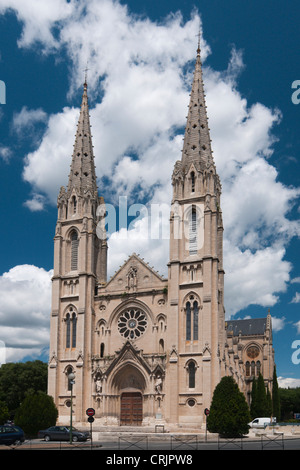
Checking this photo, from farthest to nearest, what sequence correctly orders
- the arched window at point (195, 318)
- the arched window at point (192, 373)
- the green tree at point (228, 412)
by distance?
the arched window at point (195, 318), the arched window at point (192, 373), the green tree at point (228, 412)

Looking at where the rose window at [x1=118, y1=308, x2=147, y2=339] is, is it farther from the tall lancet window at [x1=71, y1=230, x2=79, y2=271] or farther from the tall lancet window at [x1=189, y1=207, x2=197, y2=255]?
the tall lancet window at [x1=189, y1=207, x2=197, y2=255]

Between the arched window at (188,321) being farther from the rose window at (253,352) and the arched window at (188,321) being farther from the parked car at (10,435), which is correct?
Result: the rose window at (253,352)

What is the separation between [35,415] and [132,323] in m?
13.6

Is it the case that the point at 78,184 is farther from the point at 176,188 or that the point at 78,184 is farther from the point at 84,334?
the point at 84,334

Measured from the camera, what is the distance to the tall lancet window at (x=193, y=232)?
5631 cm

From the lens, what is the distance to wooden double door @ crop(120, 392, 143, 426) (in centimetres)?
5486

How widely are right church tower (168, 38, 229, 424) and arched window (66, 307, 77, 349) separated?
453 inches

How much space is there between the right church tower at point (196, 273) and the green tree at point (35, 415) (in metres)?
11.8

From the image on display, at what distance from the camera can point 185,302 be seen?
5466 cm

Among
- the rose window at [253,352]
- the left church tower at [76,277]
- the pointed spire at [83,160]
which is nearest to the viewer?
the left church tower at [76,277]

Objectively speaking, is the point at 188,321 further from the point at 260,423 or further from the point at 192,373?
the point at 260,423

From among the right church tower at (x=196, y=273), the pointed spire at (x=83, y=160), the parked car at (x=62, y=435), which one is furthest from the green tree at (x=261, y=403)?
the parked car at (x=62, y=435)
